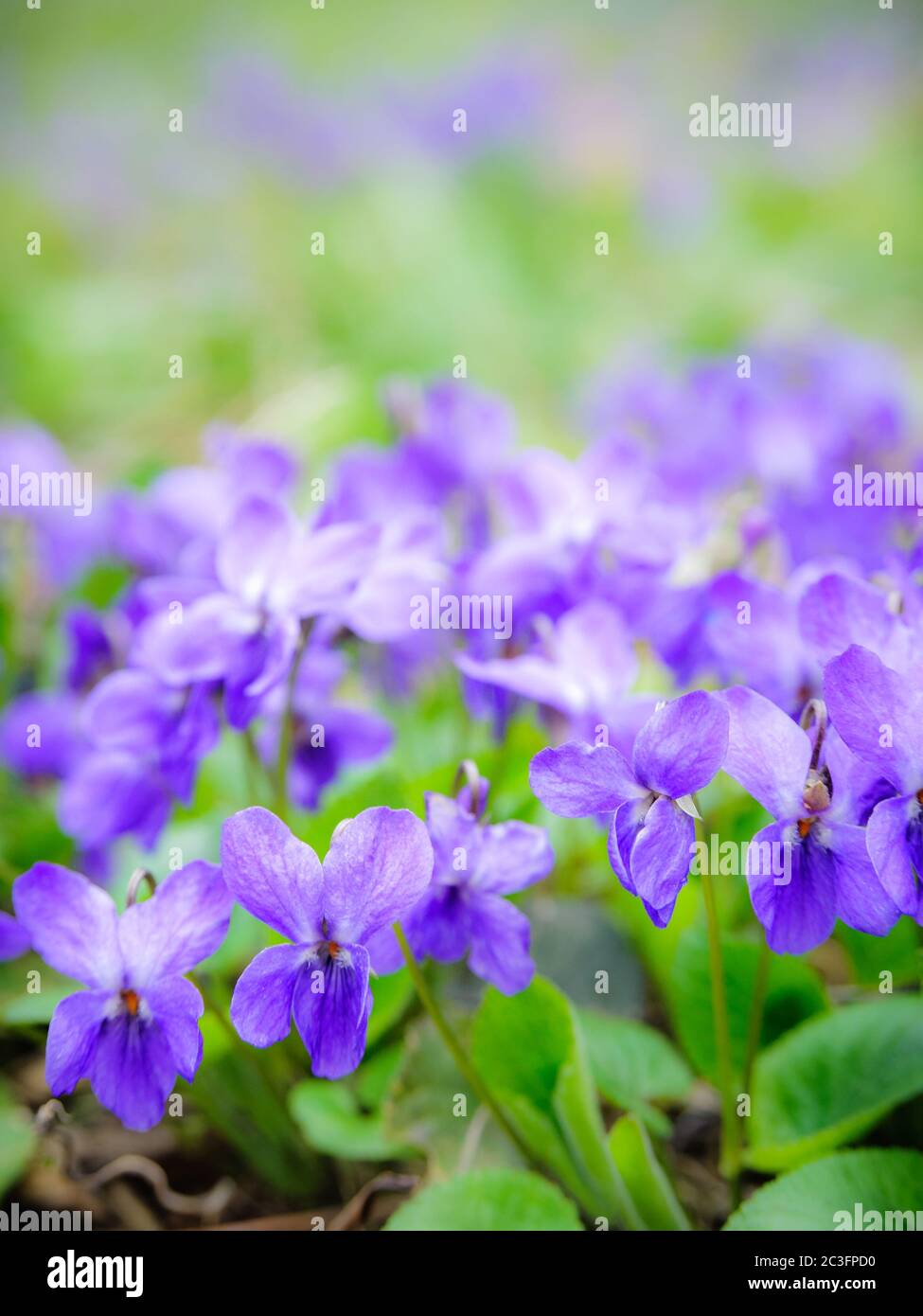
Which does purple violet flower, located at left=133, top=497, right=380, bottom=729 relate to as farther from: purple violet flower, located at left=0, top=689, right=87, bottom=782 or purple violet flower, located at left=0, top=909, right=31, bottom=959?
purple violet flower, located at left=0, top=689, right=87, bottom=782

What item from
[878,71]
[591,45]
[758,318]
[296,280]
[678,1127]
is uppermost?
[591,45]

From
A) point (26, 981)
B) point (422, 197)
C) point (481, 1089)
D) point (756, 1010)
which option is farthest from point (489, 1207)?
point (422, 197)

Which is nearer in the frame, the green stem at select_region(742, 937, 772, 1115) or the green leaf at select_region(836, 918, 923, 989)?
the green stem at select_region(742, 937, 772, 1115)

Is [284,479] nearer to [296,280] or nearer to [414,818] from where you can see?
[414,818]

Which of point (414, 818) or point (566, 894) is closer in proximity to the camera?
point (414, 818)

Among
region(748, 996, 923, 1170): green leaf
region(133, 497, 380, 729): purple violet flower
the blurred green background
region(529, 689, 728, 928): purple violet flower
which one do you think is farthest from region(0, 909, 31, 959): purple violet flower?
the blurred green background

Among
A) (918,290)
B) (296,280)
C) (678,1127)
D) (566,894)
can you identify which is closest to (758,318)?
(918,290)
